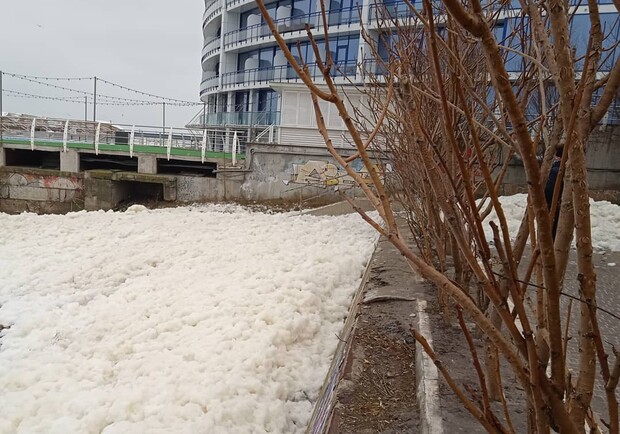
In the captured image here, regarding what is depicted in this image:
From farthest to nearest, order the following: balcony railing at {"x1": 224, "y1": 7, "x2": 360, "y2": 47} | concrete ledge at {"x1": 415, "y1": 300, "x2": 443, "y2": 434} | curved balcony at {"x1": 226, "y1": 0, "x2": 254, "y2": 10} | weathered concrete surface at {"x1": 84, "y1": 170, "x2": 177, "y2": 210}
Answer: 1. curved balcony at {"x1": 226, "y1": 0, "x2": 254, "y2": 10}
2. balcony railing at {"x1": 224, "y1": 7, "x2": 360, "y2": 47}
3. weathered concrete surface at {"x1": 84, "y1": 170, "x2": 177, "y2": 210}
4. concrete ledge at {"x1": 415, "y1": 300, "x2": 443, "y2": 434}

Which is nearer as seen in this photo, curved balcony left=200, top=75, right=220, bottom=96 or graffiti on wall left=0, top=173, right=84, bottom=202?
graffiti on wall left=0, top=173, right=84, bottom=202

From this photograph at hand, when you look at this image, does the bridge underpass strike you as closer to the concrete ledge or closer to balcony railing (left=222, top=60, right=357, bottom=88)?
balcony railing (left=222, top=60, right=357, bottom=88)

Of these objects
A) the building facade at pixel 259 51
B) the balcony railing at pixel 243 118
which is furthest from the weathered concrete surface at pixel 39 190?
the balcony railing at pixel 243 118

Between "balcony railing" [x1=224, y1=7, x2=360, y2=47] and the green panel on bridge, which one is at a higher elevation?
"balcony railing" [x1=224, y1=7, x2=360, y2=47]

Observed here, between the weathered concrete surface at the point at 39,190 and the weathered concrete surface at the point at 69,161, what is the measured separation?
22.2 inches

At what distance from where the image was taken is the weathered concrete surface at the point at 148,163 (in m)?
16.6

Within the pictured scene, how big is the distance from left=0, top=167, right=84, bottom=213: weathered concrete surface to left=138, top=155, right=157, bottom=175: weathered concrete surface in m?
2.23

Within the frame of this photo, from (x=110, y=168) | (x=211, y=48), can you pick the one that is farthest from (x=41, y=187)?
(x=211, y=48)

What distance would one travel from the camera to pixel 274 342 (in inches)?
159

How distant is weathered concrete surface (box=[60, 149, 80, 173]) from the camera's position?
1705 cm

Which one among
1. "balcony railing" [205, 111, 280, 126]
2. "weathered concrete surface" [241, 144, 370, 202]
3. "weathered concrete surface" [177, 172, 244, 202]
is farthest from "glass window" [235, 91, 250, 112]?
"weathered concrete surface" [241, 144, 370, 202]

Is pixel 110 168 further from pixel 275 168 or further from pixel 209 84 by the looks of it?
pixel 209 84

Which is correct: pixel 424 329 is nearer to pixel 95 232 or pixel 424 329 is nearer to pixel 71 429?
pixel 71 429

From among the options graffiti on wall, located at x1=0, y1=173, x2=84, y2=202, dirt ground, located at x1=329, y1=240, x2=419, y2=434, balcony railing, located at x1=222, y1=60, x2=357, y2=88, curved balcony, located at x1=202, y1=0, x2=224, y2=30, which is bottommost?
dirt ground, located at x1=329, y1=240, x2=419, y2=434
